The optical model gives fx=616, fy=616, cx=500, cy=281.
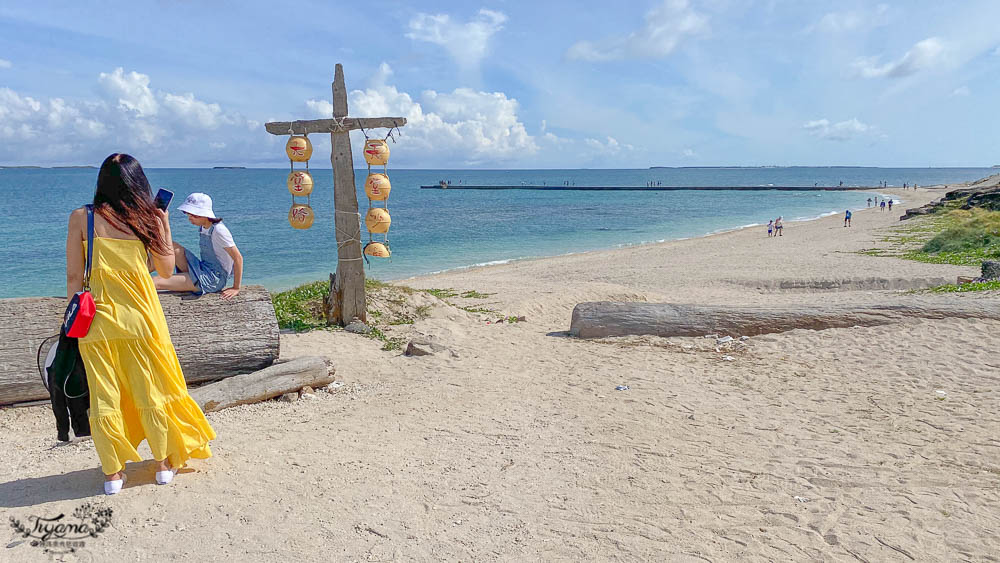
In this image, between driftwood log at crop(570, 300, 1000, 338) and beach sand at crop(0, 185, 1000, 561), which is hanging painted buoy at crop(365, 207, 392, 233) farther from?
driftwood log at crop(570, 300, 1000, 338)

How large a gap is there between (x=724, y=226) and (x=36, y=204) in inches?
2573

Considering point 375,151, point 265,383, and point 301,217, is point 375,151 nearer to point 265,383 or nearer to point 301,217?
point 301,217

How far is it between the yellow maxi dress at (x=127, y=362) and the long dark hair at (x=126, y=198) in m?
0.10

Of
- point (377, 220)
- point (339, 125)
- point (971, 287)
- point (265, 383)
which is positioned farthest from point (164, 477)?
point (971, 287)

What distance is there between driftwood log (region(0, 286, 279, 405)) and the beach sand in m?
0.43

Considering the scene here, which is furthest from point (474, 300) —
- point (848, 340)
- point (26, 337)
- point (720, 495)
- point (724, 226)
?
point (724, 226)

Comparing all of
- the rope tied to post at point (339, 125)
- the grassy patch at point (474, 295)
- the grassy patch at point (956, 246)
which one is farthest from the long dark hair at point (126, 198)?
the grassy patch at point (956, 246)

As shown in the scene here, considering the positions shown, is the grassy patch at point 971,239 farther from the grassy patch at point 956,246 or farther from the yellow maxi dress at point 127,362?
the yellow maxi dress at point 127,362

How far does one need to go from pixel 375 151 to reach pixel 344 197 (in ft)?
2.78

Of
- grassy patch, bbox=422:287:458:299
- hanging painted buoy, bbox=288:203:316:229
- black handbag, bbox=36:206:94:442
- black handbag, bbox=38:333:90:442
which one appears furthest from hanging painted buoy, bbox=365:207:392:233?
black handbag, bbox=38:333:90:442

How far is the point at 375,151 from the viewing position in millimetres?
8086

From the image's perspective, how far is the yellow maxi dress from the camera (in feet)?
11.6

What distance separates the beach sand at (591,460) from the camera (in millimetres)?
3504

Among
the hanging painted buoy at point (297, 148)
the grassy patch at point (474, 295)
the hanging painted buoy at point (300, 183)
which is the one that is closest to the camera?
the hanging painted buoy at point (297, 148)
